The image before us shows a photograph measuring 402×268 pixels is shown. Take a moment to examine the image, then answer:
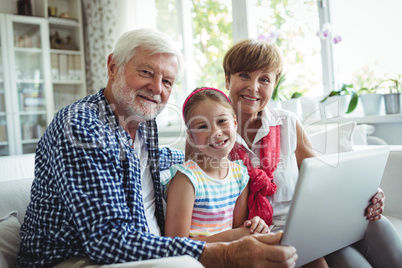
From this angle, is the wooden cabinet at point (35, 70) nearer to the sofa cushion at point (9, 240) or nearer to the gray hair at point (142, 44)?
the sofa cushion at point (9, 240)

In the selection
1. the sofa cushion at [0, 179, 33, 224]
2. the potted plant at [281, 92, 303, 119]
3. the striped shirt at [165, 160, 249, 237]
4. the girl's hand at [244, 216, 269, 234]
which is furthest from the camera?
the potted plant at [281, 92, 303, 119]

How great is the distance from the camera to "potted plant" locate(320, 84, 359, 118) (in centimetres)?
226

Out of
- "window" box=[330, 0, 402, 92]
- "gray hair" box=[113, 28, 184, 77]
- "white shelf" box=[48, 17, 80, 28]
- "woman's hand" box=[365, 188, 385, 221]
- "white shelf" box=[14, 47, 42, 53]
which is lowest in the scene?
"woman's hand" box=[365, 188, 385, 221]

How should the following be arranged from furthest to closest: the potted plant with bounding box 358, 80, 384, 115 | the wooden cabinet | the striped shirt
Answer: the wooden cabinet, the potted plant with bounding box 358, 80, 384, 115, the striped shirt

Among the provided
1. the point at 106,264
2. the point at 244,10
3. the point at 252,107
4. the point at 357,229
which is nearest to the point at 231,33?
the point at 244,10

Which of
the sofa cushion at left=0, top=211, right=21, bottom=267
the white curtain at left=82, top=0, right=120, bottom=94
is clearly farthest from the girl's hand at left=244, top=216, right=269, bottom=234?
the white curtain at left=82, top=0, right=120, bottom=94

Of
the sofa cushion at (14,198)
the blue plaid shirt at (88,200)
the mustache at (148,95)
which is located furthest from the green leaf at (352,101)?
the sofa cushion at (14,198)

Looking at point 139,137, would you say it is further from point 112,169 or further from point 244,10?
point 244,10

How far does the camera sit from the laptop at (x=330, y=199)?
759 mm

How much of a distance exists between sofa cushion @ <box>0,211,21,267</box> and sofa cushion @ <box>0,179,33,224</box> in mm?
126

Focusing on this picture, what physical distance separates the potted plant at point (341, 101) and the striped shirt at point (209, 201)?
4.49 feet

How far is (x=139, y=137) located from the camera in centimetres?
132

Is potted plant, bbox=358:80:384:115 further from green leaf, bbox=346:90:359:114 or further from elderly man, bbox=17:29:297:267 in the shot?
elderly man, bbox=17:29:297:267

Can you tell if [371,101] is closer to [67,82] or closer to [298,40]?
[298,40]
